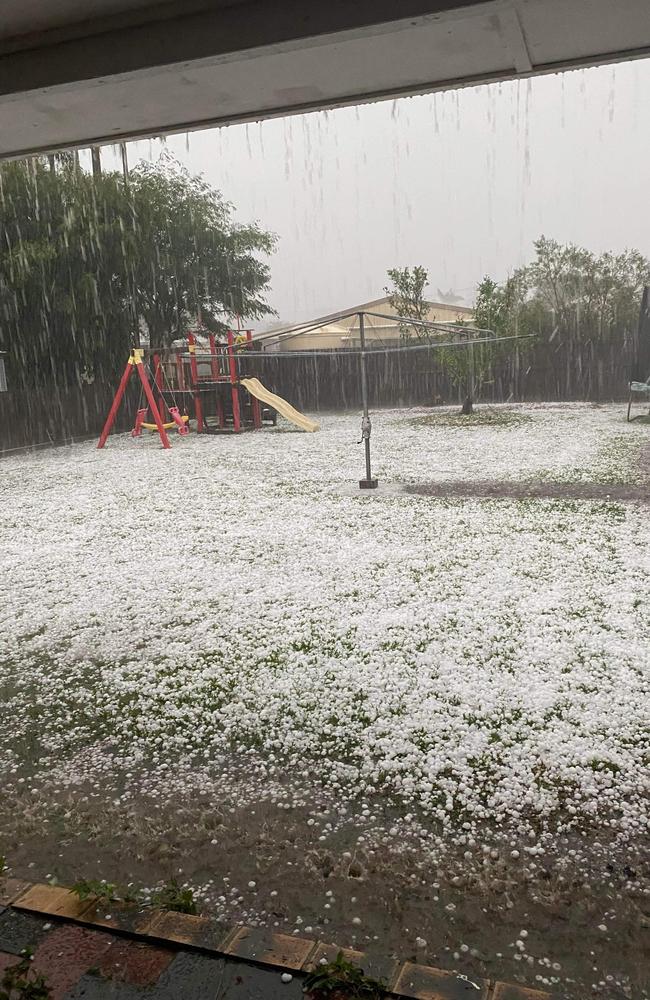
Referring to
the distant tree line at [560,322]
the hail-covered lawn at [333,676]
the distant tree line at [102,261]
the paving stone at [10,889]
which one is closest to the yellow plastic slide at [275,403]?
the distant tree line at [102,261]

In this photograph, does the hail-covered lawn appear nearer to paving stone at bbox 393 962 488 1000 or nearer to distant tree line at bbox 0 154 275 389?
paving stone at bbox 393 962 488 1000

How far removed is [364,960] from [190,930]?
1.31 ft

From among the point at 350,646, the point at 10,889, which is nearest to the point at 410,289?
the point at 350,646

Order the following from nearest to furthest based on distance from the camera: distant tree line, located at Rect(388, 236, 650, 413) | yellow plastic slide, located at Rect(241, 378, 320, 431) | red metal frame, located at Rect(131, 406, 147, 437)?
red metal frame, located at Rect(131, 406, 147, 437) → yellow plastic slide, located at Rect(241, 378, 320, 431) → distant tree line, located at Rect(388, 236, 650, 413)

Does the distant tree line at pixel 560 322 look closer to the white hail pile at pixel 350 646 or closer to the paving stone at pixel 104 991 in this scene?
the white hail pile at pixel 350 646

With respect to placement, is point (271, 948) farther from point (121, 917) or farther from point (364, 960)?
point (121, 917)

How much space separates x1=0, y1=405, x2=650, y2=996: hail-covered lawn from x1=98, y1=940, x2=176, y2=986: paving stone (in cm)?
33

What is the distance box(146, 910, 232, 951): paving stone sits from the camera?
4.89ft

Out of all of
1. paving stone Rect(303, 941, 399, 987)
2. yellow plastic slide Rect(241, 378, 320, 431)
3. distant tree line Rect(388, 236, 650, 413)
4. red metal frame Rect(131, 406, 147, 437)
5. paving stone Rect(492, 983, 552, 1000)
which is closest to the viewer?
paving stone Rect(492, 983, 552, 1000)

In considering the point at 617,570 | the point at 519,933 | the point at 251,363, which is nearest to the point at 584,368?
the point at 251,363

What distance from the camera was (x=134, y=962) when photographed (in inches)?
56.8

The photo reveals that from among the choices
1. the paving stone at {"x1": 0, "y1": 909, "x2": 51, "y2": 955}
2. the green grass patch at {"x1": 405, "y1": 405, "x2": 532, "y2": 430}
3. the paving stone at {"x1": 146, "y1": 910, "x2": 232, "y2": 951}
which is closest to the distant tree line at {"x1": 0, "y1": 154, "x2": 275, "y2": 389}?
the green grass patch at {"x1": 405, "y1": 405, "x2": 532, "y2": 430}

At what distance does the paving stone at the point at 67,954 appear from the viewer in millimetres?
1400

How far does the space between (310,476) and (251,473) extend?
2.81 ft
